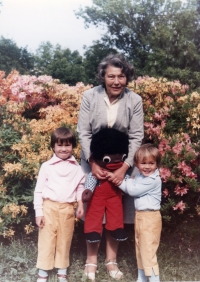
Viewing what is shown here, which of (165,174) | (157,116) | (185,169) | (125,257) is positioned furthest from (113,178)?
(157,116)

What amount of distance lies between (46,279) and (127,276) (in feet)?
2.32

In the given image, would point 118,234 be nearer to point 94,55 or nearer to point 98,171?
point 98,171

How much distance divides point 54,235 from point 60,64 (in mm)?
9626

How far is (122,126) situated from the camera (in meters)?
3.06

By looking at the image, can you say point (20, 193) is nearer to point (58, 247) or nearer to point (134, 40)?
point (58, 247)

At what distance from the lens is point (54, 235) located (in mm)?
2967

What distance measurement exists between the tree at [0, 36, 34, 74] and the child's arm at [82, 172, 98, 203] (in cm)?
850

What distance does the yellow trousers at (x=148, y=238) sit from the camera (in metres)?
2.82

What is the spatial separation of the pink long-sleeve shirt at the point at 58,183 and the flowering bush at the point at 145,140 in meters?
0.55

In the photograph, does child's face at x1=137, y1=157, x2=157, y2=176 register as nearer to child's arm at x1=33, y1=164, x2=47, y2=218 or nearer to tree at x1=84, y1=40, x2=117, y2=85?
child's arm at x1=33, y1=164, x2=47, y2=218

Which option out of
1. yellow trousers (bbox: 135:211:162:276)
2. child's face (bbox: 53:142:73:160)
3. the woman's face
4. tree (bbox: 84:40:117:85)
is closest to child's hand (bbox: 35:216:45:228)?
child's face (bbox: 53:142:73:160)

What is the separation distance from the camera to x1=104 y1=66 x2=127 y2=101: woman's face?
298 cm

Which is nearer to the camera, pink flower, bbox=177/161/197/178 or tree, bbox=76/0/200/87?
pink flower, bbox=177/161/197/178

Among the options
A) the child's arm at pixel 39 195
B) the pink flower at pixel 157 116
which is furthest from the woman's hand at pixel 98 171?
the pink flower at pixel 157 116
